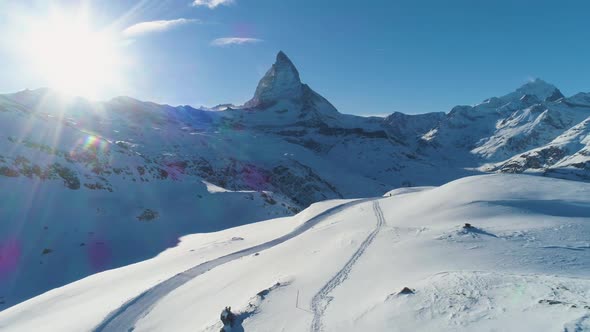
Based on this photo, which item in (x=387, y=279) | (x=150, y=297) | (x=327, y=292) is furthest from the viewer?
(x=150, y=297)

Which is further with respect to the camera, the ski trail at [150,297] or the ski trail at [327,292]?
the ski trail at [150,297]

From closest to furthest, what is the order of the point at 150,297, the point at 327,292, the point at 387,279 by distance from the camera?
the point at 387,279 → the point at 327,292 → the point at 150,297

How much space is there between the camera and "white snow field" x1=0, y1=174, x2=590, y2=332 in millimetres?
8250

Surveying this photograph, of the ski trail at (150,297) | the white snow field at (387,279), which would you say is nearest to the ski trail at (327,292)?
the white snow field at (387,279)

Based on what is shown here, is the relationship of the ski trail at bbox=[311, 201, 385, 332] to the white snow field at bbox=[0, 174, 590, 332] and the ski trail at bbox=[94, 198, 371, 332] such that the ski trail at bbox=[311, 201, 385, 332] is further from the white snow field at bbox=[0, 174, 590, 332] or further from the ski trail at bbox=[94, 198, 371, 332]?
the ski trail at bbox=[94, 198, 371, 332]

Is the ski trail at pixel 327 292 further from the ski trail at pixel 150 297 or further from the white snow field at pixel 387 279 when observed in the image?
the ski trail at pixel 150 297

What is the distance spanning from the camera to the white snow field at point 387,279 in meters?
8.25

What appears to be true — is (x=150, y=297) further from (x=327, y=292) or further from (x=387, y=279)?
(x=387, y=279)

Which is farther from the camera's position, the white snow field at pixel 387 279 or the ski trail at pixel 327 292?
the ski trail at pixel 327 292

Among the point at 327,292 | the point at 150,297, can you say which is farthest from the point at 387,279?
the point at 150,297

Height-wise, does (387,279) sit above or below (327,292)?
above

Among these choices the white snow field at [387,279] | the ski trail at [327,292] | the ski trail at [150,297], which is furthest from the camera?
the ski trail at [150,297]

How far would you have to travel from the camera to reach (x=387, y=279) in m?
11.2

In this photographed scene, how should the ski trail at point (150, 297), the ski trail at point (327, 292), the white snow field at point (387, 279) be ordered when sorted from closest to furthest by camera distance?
the white snow field at point (387, 279), the ski trail at point (327, 292), the ski trail at point (150, 297)
